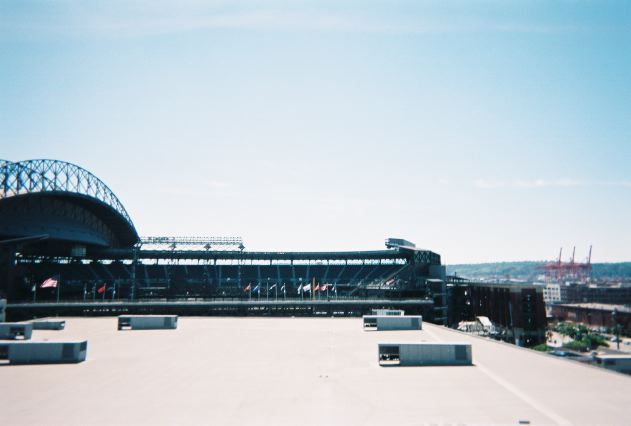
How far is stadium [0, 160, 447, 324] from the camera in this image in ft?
270

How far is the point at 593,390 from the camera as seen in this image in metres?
25.0

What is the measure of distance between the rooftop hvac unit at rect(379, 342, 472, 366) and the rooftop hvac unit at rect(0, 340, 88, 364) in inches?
1025

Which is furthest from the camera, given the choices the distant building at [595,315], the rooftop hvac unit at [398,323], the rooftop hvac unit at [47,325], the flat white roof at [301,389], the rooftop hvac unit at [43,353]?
the distant building at [595,315]

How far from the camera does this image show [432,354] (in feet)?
109

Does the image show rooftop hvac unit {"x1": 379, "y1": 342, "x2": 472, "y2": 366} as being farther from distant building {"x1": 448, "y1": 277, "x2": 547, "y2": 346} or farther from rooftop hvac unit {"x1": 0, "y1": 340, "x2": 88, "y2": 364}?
distant building {"x1": 448, "y1": 277, "x2": 547, "y2": 346}

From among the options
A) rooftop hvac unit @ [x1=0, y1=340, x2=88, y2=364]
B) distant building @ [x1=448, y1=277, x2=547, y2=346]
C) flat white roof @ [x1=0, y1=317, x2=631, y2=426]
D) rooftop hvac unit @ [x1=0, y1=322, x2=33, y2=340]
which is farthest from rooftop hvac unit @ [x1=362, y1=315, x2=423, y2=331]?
distant building @ [x1=448, y1=277, x2=547, y2=346]

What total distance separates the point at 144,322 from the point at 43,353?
22.7m

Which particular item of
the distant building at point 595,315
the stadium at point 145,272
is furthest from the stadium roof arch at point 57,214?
the distant building at point 595,315

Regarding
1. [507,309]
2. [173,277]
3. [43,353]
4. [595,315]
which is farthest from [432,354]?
[595,315]

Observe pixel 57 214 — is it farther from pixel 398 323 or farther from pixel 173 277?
pixel 398 323

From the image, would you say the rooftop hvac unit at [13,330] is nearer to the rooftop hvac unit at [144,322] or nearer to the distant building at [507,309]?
the rooftop hvac unit at [144,322]

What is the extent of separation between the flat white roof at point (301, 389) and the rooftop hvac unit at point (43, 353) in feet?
3.52

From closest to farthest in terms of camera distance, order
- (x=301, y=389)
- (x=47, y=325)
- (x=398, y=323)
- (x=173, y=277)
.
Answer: (x=301, y=389) < (x=398, y=323) < (x=47, y=325) < (x=173, y=277)

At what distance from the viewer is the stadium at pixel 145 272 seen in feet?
270
